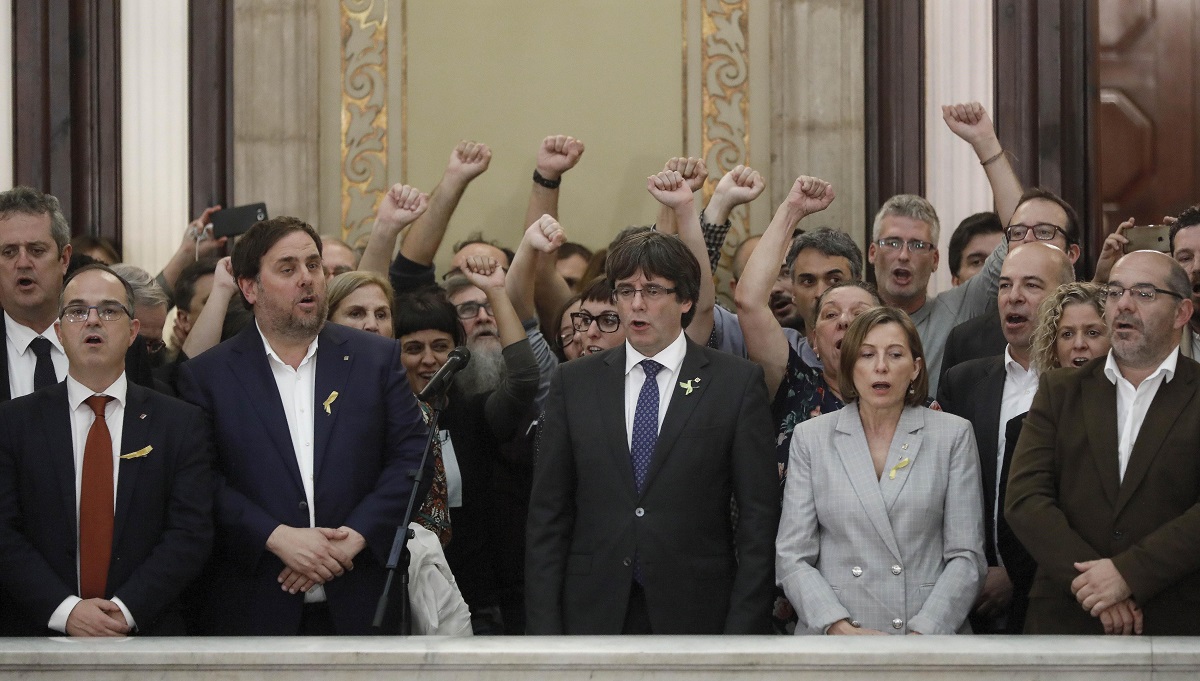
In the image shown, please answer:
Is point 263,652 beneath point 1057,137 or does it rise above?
beneath

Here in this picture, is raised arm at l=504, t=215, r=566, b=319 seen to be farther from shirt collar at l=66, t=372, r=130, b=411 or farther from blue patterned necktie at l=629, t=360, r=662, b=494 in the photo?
shirt collar at l=66, t=372, r=130, b=411

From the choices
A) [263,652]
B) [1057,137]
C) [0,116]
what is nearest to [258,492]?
[263,652]

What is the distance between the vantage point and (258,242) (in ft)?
12.3

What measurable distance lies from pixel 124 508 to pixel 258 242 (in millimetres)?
748

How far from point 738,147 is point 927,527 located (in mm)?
2787

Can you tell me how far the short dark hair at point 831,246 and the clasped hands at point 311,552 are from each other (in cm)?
177

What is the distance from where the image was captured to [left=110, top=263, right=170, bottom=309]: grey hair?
14.7ft

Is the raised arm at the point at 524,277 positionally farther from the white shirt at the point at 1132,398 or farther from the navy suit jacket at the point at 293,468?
the white shirt at the point at 1132,398

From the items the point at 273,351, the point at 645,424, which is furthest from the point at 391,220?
the point at 645,424

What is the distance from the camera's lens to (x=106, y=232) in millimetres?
5910

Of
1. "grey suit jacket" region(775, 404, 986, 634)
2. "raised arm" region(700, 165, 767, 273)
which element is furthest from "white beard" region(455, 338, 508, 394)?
"grey suit jacket" region(775, 404, 986, 634)

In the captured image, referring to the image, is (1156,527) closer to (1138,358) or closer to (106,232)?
(1138,358)

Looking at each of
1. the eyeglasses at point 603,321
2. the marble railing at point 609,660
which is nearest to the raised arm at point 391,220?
the eyeglasses at point 603,321

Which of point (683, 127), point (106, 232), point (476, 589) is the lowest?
point (476, 589)
